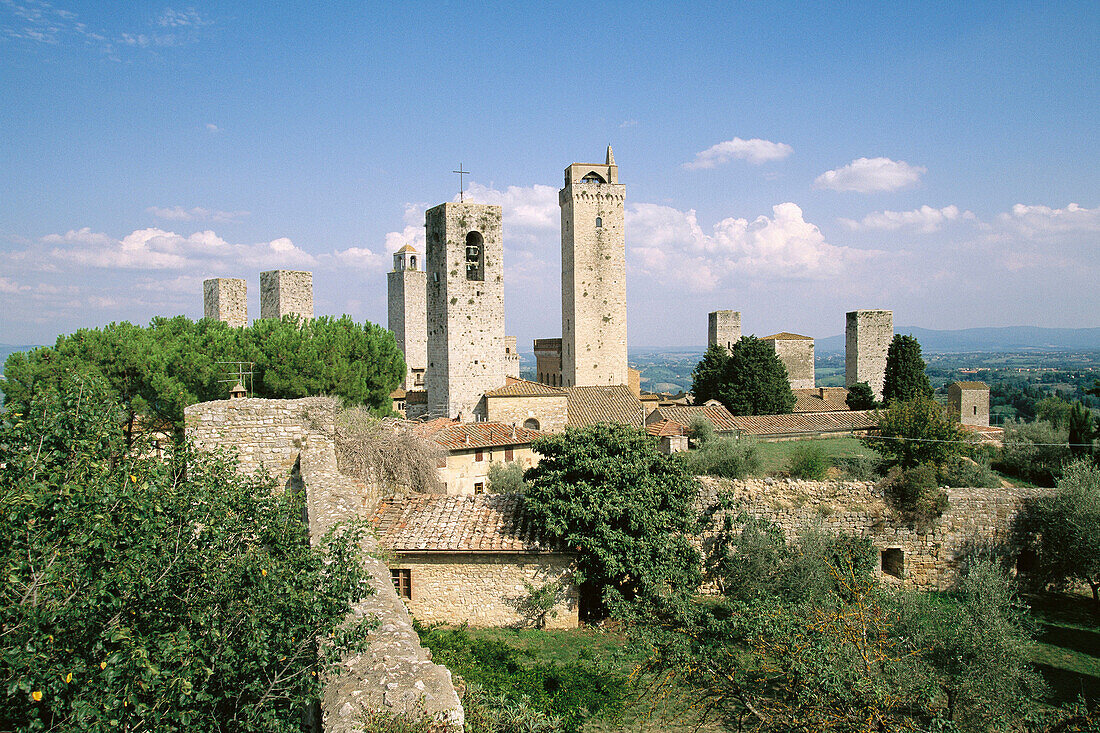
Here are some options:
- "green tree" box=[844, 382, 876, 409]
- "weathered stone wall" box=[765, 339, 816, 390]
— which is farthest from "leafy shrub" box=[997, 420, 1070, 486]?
"weathered stone wall" box=[765, 339, 816, 390]

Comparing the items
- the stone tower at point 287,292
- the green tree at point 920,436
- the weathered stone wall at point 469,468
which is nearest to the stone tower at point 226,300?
the stone tower at point 287,292

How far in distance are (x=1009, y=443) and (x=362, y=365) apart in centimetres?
2135

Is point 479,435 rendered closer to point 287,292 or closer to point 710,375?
point 287,292

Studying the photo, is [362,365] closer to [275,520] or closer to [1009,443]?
[275,520]

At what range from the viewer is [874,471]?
18.5 meters

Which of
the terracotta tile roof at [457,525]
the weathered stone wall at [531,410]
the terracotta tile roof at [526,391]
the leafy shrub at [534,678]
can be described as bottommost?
the leafy shrub at [534,678]

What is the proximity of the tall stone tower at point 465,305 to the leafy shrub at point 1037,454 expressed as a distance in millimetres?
18450

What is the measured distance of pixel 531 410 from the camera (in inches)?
1005

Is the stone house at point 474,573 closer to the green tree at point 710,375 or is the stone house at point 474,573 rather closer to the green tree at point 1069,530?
the green tree at point 1069,530

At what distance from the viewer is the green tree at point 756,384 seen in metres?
36.8

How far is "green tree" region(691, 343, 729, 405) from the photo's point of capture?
130ft

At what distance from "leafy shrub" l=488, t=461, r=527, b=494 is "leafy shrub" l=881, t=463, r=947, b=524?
944cm

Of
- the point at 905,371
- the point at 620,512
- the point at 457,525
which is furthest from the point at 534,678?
the point at 905,371

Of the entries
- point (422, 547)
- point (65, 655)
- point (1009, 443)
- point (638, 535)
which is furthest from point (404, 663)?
point (1009, 443)
